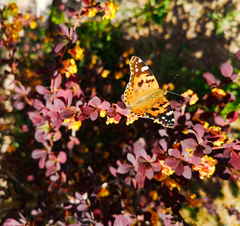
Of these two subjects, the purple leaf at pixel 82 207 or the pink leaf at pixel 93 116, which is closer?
the pink leaf at pixel 93 116

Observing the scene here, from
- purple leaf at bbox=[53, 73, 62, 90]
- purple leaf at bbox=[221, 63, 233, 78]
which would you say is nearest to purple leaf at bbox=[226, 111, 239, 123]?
purple leaf at bbox=[221, 63, 233, 78]

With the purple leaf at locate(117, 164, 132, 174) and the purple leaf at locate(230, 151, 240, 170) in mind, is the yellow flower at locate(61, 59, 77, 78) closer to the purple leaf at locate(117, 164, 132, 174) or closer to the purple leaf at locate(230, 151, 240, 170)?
the purple leaf at locate(117, 164, 132, 174)

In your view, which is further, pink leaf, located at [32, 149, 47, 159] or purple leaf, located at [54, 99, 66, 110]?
pink leaf, located at [32, 149, 47, 159]

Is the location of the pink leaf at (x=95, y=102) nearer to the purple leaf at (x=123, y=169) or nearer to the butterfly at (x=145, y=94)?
the butterfly at (x=145, y=94)

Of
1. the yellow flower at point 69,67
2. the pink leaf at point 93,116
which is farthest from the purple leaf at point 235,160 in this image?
the yellow flower at point 69,67

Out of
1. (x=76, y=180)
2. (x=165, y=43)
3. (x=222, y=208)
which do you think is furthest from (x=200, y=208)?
(x=165, y=43)

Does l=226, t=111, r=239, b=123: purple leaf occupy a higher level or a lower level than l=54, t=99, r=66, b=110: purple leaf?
lower

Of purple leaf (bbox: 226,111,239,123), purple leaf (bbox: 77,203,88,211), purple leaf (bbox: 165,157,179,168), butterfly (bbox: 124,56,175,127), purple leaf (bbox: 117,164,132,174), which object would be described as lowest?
purple leaf (bbox: 77,203,88,211)

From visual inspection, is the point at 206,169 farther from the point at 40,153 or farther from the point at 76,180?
the point at 76,180

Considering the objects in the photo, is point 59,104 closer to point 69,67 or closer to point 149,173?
point 69,67
